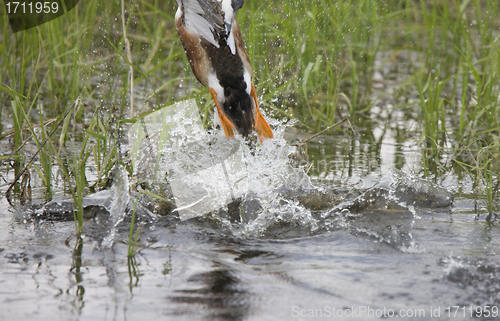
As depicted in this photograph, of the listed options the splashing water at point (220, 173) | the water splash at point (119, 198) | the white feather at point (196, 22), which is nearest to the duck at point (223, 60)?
the white feather at point (196, 22)

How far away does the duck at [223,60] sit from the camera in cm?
263

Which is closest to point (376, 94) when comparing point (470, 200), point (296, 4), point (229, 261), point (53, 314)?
point (296, 4)

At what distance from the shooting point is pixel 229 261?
197 cm

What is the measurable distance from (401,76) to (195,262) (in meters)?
4.12

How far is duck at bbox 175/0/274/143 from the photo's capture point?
2.63 m

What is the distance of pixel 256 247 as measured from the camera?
83.7 inches

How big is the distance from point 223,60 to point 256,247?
1237 millimetres

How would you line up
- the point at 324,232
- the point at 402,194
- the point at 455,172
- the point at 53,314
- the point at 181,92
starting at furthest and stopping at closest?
the point at 181,92 → the point at 455,172 → the point at 402,194 → the point at 324,232 → the point at 53,314

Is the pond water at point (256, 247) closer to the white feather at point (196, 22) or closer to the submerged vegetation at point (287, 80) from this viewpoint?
the submerged vegetation at point (287, 80)

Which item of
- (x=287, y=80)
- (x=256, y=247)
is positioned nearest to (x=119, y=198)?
(x=256, y=247)

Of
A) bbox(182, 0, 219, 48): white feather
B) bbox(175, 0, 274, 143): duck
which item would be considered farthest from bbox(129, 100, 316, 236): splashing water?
bbox(182, 0, 219, 48): white feather

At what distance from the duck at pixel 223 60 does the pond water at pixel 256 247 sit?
0.58 ft

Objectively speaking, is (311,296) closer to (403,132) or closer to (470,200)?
(470,200)

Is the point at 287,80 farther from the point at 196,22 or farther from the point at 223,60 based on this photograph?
the point at 196,22
